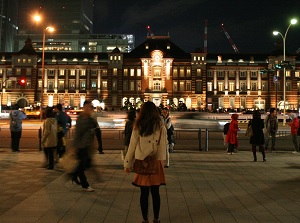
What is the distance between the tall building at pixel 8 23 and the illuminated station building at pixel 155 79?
183 ft

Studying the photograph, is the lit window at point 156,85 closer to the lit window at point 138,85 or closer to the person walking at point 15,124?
the lit window at point 138,85

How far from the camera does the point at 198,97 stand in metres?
78.1

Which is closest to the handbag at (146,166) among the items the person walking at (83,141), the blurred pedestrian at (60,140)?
the person walking at (83,141)

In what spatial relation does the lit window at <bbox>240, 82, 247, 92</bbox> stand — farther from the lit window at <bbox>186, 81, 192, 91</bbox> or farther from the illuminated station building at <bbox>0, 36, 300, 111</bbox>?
the lit window at <bbox>186, 81, 192, 91</bbox>

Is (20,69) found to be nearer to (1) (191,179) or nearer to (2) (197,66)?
(2) (197,66)

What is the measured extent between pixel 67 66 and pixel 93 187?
248 feet

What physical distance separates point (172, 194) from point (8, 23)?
463ft

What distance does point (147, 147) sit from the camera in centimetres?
529

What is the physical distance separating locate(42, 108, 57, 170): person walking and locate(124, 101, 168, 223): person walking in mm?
5581

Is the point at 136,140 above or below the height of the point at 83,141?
above

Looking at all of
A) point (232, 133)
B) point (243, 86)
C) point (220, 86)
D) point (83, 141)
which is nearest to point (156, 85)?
point (220, 86)

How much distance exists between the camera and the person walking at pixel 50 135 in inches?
408

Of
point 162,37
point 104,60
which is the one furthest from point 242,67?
point 104,60

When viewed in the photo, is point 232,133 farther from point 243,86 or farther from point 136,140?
point 243,86
